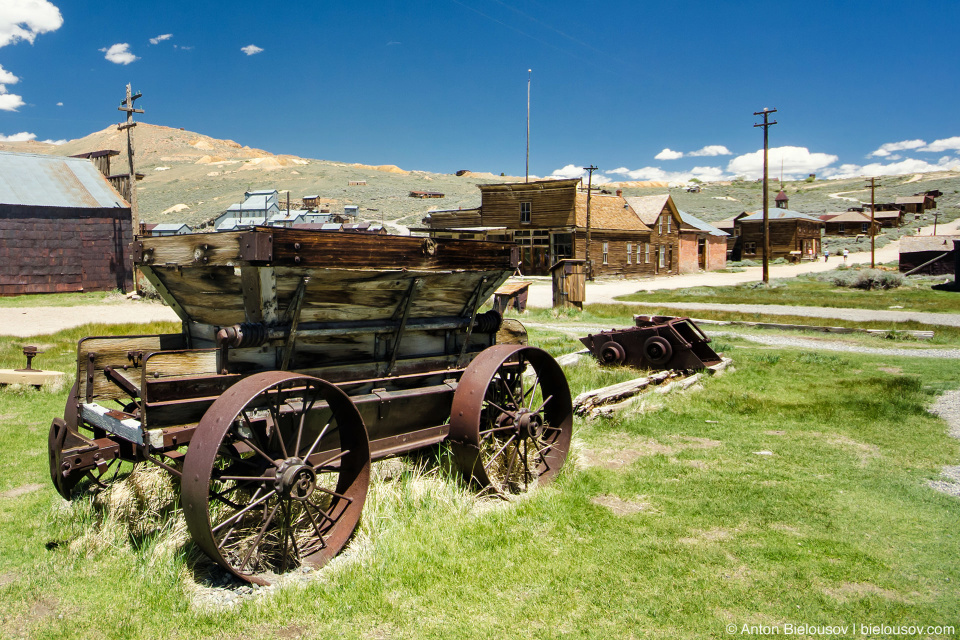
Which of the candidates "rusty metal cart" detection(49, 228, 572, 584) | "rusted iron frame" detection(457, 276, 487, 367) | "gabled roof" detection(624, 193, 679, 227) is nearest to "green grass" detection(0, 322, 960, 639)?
"rusty metal cart" detection(49, 228, 572, 584)

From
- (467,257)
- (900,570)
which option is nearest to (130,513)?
(467,257)

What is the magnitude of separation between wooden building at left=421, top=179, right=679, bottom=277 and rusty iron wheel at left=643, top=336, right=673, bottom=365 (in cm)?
2800

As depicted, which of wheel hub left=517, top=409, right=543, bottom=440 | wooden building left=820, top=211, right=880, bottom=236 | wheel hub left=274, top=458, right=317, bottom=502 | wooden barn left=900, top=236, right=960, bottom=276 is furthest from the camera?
wooden building left=820, top=211, right=880, bottom=236

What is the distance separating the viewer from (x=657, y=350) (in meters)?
9.70

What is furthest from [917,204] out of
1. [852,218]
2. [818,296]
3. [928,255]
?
[818,296]

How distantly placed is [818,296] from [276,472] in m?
26.1

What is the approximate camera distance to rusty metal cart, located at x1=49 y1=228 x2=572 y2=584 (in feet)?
11.7

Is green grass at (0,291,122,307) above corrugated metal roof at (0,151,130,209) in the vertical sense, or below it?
below

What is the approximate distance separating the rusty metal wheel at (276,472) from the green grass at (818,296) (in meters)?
21.8

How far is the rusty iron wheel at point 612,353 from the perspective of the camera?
995 centimetres

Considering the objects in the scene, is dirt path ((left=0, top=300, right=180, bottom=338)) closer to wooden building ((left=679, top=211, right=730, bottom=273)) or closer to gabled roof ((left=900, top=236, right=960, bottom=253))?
wooden building ((left=679, top=211, right=730, bottom=273))

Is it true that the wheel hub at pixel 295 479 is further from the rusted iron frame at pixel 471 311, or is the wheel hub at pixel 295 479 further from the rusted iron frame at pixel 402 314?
the rusted iron frame at pixel 471 311

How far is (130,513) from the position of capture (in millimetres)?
4387

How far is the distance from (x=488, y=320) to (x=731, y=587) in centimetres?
273
